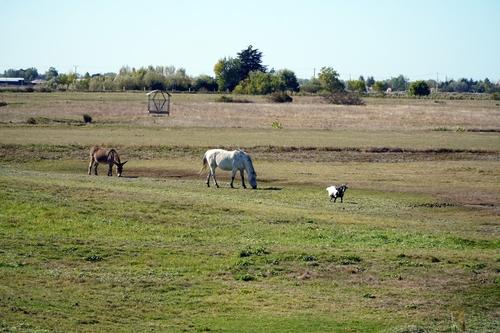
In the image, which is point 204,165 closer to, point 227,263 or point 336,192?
point 336,192

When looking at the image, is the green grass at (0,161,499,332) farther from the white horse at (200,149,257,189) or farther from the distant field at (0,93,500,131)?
the distant field at (0,93,500,131)

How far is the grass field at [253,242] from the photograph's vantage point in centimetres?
1802

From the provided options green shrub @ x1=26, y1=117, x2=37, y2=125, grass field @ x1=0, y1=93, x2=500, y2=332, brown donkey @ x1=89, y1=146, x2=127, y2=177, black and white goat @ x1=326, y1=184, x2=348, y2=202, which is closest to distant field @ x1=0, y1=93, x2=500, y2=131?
green shrub @ x1=26, y1=117, x2=37, y2=125

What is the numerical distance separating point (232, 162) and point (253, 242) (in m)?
14.0

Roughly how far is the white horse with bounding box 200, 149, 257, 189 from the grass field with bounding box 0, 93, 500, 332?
73cm

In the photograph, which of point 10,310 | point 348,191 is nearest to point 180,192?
point 348,191

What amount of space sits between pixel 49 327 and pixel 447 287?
902cm

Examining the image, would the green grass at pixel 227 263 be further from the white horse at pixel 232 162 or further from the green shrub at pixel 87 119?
A: the green shrub at pixel 87 119

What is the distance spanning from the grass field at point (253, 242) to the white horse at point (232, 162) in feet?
2.40

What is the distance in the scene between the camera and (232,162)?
126 feet

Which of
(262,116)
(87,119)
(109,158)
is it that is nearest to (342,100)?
(262,116)

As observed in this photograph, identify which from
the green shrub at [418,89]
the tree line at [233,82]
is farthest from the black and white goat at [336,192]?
the green shrub at [418,89]

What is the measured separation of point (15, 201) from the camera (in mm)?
28422

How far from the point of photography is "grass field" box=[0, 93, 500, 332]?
18.0 metres
